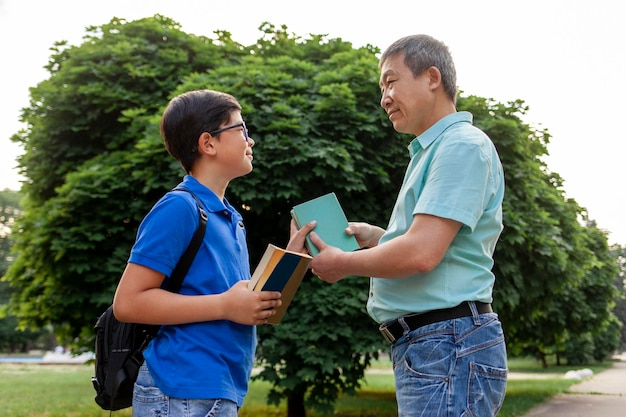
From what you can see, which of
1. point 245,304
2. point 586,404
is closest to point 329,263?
point 245,304

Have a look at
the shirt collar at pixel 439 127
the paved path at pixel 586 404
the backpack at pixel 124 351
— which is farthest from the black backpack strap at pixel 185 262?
the paved path at pixel 586 404

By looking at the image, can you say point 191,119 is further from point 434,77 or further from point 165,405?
point 165,405

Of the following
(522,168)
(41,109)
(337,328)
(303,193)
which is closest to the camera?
(337,328)

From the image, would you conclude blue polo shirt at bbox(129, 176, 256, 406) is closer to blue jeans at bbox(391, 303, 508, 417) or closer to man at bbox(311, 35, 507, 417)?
man at bbox(311, 35, 507, 417)

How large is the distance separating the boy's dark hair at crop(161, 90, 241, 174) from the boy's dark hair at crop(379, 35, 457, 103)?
24.3 inches

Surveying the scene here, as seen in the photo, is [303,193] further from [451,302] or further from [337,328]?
[451,302]

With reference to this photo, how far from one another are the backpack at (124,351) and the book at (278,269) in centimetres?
23

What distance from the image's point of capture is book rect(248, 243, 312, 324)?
2035 millimetres

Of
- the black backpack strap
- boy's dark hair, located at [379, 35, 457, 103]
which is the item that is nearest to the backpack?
the black backpack strap

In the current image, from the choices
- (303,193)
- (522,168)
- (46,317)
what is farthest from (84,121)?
(522,168)

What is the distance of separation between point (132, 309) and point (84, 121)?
840 centimetres

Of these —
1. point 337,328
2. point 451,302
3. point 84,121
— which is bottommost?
point 337,328

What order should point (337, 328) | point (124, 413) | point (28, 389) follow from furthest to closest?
point (28, 389) < point (124, 413) < point (337, 328)

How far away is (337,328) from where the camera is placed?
7.86 metres
